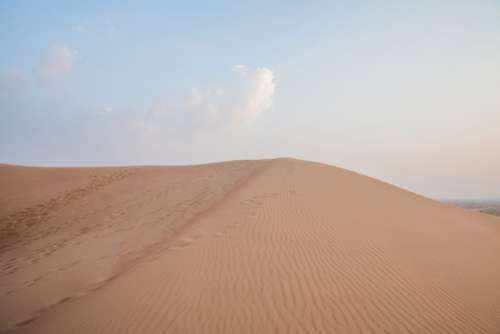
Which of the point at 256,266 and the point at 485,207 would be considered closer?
the point at 256,266

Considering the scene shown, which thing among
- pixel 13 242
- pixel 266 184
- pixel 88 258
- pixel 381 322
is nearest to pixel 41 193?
pixel 13 242

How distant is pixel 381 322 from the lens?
3.68 meters

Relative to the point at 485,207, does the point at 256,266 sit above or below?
above

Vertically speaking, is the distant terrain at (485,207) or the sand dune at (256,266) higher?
the sand dune at (256,266)

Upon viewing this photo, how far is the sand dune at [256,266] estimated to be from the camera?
3957 millimetres

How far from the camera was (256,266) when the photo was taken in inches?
208

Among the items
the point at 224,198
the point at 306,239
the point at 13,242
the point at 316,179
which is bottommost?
the point at 13,242

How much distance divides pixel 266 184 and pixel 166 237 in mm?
5158

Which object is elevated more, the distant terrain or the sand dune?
the sand dune

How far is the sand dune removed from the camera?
13.0ft

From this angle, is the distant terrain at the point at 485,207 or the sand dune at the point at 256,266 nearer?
the sand dune at the point at 256,266

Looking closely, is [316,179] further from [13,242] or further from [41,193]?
[41,193]

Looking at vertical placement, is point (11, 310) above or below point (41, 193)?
below

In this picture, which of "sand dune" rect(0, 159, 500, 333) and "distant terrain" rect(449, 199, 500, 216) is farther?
"distant terrain" rect(449, 199, 500, 216)
